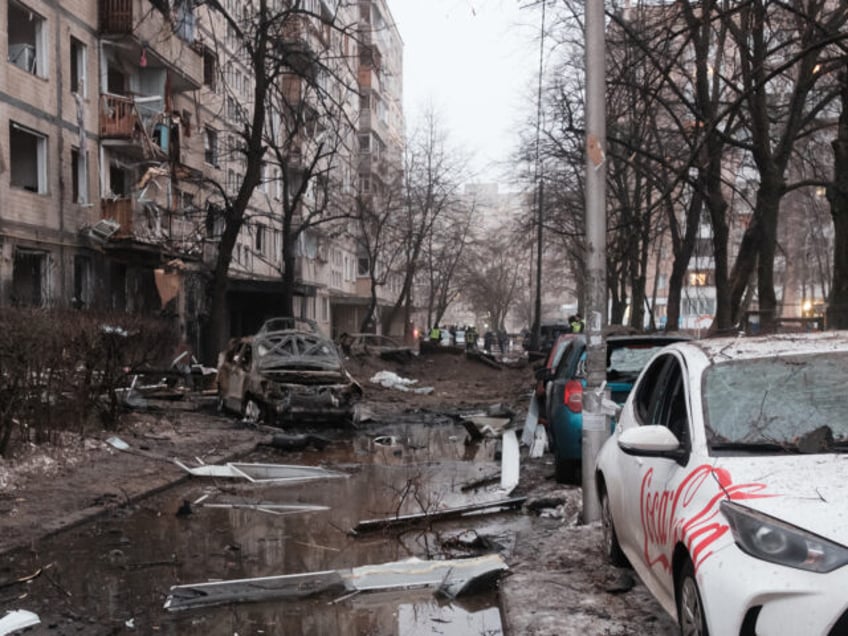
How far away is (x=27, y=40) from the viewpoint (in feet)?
70.3

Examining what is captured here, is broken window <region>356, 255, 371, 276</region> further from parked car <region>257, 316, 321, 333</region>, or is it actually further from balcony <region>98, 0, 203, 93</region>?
balcony <region>98, 0, 203, 93</region>

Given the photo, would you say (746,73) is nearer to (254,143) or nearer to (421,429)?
(421,429)

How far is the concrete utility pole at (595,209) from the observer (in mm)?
7176

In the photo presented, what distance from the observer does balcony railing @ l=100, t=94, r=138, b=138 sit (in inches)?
936

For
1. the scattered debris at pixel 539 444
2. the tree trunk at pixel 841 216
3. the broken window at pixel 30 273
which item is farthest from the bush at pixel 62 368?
the tree trunk at pixel 841 216

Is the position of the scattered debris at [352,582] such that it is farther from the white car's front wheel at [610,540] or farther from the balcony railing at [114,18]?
the balcony railing at [114,18]

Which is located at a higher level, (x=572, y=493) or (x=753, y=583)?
(x=753, y=583)

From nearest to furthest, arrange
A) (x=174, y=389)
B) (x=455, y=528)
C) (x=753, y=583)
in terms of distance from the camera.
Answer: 1. (x=753, y=583)
2. (x=455, y=528)
3. (x=174, y=389)

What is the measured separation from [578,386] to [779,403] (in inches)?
193

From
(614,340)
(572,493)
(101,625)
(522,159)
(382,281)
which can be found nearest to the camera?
(101,625)

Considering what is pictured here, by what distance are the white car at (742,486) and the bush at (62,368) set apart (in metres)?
6.17

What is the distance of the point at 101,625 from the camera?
4820 mm

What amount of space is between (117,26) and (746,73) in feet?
59.0

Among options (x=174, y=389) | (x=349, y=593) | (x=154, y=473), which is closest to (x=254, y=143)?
(x=174, y=389)
